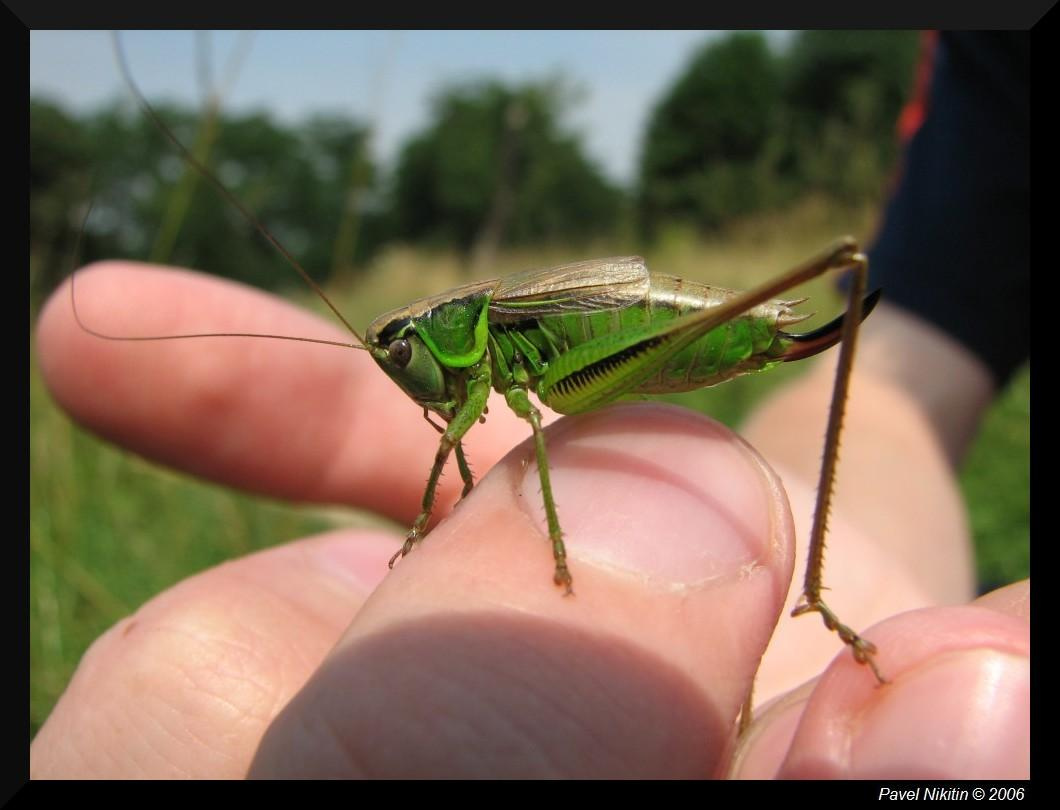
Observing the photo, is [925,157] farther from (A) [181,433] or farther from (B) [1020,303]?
(A) [181,433]

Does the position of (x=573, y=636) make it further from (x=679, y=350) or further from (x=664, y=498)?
(x=679, y=350)

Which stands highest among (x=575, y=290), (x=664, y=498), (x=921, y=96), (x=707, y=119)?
(x=707, y=119)

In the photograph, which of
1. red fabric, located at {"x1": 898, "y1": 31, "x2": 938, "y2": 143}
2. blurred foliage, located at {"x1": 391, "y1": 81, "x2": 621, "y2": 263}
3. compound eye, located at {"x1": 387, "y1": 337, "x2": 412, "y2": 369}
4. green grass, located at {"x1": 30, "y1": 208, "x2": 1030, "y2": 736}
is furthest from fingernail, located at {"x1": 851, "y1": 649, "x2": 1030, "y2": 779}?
blurred foliage, located at {"x1": 391, "y1": 81, "x2": 621, "y2": 263}

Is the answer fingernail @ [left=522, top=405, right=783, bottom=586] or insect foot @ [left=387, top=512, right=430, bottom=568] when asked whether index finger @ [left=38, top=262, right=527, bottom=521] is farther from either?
fingernail @ [left=522, top=405, right=783, bottom=586]

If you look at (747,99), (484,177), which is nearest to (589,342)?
(747,99)

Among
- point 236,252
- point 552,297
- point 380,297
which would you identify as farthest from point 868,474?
point 236,252
